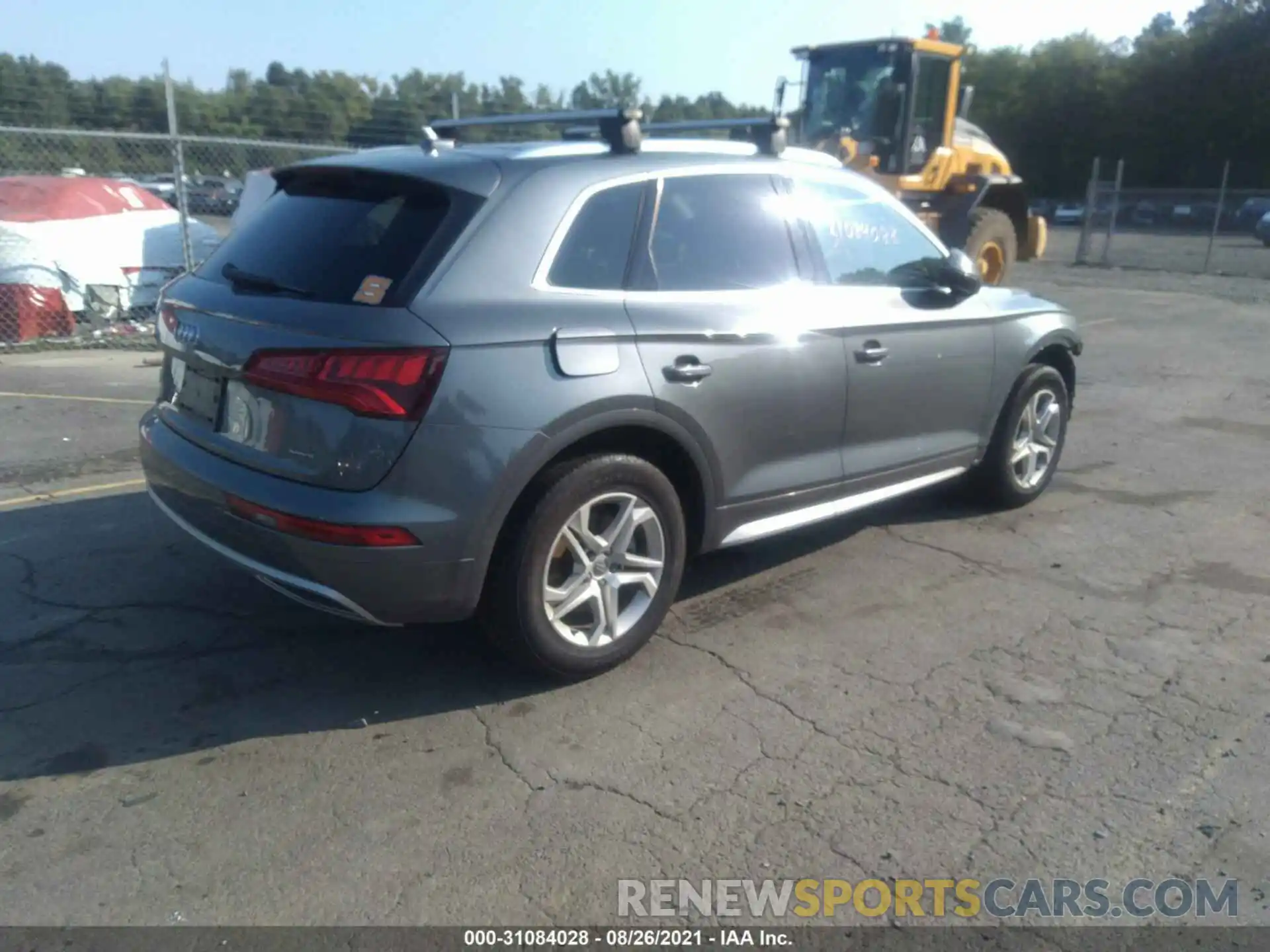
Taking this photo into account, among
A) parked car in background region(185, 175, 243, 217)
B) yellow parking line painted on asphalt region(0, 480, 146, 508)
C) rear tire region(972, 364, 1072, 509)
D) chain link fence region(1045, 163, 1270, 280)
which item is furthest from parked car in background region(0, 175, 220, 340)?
chain link fence region(1045, 163, 1270, 280)

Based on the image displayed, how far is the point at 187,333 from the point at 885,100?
12.7 m

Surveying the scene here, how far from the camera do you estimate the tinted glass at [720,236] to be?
411 cm

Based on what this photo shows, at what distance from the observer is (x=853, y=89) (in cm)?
1516

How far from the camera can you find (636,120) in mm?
4102

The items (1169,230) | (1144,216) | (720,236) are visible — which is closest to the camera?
(720,236)

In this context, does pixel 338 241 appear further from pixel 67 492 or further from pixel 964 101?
pixel 964 101

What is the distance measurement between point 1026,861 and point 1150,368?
910cm

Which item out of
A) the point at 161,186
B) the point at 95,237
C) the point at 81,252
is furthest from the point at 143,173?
the point at 161,186

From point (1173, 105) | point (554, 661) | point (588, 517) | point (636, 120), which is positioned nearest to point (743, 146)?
point (636, 120)

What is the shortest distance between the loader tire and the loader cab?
125cm

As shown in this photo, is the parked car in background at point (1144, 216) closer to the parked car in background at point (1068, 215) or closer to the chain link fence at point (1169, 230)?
the chain link fence at point (1169, 230)

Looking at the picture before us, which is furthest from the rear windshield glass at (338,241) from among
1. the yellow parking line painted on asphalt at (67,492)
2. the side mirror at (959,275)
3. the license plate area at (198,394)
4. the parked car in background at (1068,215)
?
the parked car in background at (1068,215)

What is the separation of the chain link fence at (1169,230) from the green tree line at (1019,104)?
4.34 meters

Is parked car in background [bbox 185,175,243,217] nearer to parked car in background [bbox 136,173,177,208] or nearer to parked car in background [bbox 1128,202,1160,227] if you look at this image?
parked car in background [bbox 136,173,177,208]
